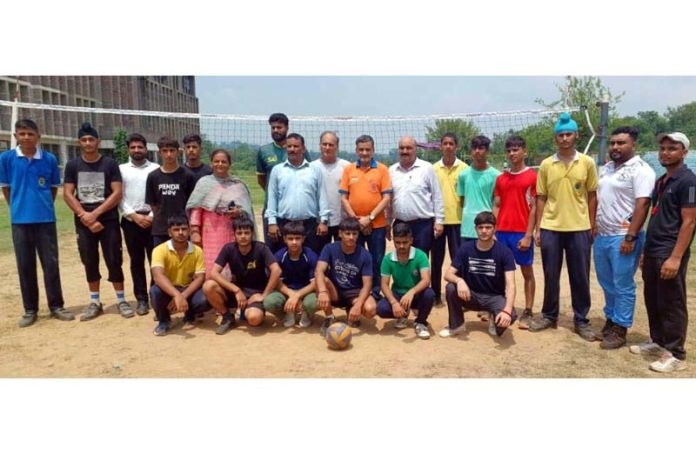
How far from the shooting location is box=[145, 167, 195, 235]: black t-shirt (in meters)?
5.27

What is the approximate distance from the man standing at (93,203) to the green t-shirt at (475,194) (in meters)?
3.80

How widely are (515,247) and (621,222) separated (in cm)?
104

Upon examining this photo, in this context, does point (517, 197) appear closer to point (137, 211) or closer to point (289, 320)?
point (289, 320)

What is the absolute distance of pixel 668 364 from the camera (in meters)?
3.97

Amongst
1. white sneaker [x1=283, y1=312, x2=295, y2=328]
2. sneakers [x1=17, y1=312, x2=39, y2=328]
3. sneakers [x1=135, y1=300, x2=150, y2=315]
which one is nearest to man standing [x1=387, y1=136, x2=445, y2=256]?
white sneaker [x1=283, y1=312, x2=295, y2=328]

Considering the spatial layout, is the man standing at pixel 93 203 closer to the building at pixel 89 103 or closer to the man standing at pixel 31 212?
the man standing at pixel 31 212

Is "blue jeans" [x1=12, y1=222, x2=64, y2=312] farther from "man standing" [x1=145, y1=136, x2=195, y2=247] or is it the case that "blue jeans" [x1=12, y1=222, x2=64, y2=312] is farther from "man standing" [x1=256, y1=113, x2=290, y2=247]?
"man standing" [x1=256, y1=113, x2=290, y2=247]

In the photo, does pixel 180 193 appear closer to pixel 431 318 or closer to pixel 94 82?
pixel 431 318

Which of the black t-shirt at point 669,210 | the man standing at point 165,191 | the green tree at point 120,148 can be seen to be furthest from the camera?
the green tree at point 120,148

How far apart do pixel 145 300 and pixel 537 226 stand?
441 centimetres

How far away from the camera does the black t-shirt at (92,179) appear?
5.33 meters

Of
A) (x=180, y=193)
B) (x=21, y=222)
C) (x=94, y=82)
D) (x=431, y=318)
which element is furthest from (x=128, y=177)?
(x=94, y=82)

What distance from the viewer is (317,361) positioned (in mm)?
4164

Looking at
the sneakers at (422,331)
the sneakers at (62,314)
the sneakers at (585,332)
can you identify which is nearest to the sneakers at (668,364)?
the sneakers at (585,332)
